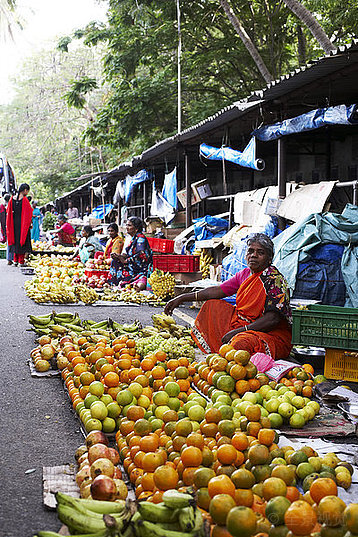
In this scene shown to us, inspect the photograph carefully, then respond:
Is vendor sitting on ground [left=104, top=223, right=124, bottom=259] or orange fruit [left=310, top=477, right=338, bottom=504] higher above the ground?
vendor sitting on ground [left=104, top=223, right=124, bottom=259]

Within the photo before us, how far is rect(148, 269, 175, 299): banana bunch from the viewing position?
959cm

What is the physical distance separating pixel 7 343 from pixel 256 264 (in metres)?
3.07

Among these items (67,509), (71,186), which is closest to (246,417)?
(67,509)

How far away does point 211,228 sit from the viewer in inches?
460

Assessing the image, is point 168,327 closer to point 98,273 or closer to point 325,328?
point 325,328

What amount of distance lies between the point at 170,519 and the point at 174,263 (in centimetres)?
813

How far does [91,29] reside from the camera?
21.9m

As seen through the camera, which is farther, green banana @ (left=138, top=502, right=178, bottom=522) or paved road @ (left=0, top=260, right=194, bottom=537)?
paved road @ (left=0, top=260, right=194, bottom=537)

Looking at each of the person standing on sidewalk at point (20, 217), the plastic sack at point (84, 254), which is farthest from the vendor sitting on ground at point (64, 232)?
the person standing on sidewalk at point (20, 217)

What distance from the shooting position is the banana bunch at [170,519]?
180 cm

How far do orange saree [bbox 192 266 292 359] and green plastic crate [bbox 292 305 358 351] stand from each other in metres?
0.28

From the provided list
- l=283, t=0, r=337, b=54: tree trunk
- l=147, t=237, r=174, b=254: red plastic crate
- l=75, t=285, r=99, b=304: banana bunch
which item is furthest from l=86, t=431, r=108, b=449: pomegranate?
l=283, t=0, r=337, b=54: tree trunk

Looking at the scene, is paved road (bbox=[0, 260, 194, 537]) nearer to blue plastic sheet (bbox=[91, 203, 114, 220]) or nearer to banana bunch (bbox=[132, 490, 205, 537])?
banana bunch (bbox=[132, 490, 205, 537])

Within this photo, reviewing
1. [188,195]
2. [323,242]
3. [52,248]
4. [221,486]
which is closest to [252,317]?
[323,242]
